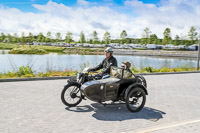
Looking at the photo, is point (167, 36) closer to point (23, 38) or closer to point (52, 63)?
point (52, 63)

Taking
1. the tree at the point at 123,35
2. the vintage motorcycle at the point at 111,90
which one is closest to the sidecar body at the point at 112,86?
the vintage motorcycle at the point at 111,90

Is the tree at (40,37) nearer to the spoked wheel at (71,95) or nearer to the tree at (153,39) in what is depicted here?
the tree at (153,39)

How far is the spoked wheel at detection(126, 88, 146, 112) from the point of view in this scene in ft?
18.7

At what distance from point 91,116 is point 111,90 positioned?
86 centimetres

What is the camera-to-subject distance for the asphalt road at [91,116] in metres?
4.42

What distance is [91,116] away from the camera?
17.3 feet

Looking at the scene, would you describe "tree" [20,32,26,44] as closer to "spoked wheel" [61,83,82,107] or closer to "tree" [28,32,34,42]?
"tree" [28,32,34,42]

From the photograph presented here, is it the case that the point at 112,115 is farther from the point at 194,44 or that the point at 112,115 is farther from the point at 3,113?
the point at 194,44

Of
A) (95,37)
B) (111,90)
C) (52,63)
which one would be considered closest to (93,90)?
(111,90)

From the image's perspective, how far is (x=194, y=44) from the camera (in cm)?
8888

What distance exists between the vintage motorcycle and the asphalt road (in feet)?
0.91

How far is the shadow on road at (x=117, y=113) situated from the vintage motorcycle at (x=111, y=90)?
0.20 meters

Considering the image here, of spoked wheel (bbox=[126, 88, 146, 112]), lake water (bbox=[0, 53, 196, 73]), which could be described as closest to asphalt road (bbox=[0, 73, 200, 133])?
spoked wheel (bbox=[126, 88, 146, 112])

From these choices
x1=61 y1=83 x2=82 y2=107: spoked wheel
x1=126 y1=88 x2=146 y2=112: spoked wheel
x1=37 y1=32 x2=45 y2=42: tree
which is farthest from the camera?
x1=37 y1=32 x2=45 y2=42: tree
